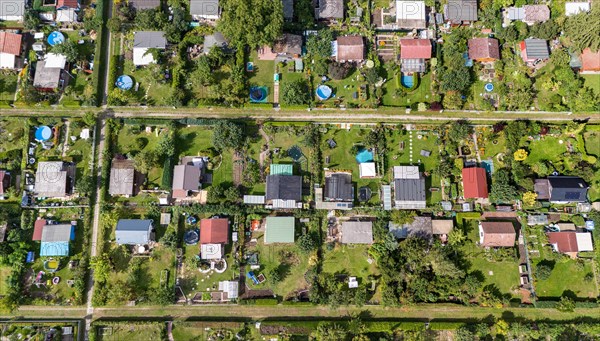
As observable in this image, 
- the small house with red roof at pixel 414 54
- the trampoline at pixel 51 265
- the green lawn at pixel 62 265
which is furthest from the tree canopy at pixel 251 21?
the trampoline at pixel 51 265

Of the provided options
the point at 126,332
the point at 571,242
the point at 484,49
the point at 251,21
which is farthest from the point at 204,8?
the point at 571,242

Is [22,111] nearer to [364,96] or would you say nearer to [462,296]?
[364,96]

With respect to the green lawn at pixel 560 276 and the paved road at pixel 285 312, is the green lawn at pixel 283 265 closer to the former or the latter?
the paved road at pixel 285 312

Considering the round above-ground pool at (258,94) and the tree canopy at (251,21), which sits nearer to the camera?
the tree canopy at (251,21)

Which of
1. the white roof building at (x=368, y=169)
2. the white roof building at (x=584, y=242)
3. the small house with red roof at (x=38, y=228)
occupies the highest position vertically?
the white roof building at (x=368, y=169)

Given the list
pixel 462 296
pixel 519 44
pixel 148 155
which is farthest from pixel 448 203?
pixel 148 155
